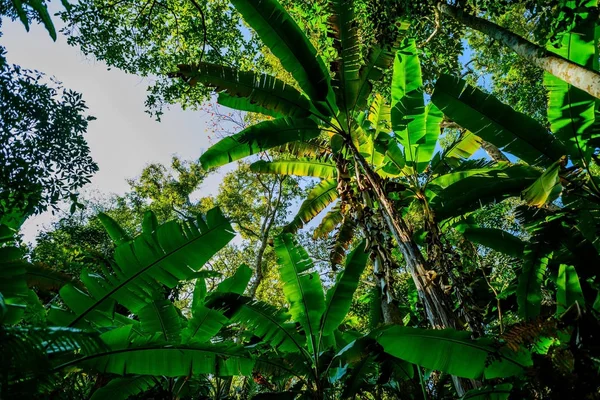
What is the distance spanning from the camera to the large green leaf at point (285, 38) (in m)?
4.14

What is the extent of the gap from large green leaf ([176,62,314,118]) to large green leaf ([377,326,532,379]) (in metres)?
3.03

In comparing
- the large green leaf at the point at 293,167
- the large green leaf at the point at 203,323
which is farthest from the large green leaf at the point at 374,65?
the large green leaf at the point at 203,323

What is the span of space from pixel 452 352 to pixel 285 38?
3.88 metres

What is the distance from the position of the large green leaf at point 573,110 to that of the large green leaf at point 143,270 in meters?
4.28

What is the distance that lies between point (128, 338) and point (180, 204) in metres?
12.2

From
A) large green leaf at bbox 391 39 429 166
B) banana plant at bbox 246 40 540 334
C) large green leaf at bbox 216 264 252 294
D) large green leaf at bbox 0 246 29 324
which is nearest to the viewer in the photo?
large green leaf at bbox 0 246 29 324

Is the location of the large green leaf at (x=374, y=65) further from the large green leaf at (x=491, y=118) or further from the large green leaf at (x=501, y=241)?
the large green leaf at (x=501, y=241)

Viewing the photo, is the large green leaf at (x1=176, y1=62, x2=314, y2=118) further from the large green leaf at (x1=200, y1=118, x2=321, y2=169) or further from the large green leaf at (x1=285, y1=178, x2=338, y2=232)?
the large green leaf at (x1=285, y1=178, x2=338, y2=232)

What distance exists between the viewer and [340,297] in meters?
4.10

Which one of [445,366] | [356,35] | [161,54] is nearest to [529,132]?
[356,35]

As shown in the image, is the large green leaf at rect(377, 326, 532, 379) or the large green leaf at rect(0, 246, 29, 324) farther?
the large green leaf at rect(377, 326, 532, 379)

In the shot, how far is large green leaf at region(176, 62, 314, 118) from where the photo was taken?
14.4ft

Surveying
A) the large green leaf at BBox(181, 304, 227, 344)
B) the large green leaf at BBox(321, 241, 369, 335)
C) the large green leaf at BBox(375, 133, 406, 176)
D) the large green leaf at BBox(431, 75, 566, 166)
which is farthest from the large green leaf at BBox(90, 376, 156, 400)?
the large green leaf at BBox(431, 75, 566, 166)

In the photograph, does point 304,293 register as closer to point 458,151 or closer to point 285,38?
point 285,38
